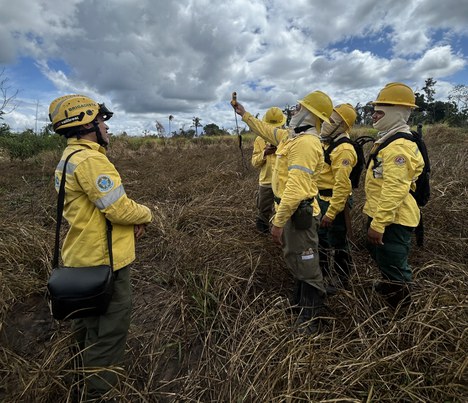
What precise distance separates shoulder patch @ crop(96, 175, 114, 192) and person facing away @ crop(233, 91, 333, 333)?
1.18 metres

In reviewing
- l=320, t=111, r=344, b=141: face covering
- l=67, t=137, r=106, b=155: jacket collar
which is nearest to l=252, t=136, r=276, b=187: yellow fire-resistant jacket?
l=320, t=111, r=344, b=141: face covering

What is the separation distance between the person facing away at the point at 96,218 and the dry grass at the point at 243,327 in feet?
0.65

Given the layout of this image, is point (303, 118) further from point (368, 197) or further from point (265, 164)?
point (265, 164)

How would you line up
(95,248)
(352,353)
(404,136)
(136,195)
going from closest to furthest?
(95,248), (352,353), (404,136), (136,195)

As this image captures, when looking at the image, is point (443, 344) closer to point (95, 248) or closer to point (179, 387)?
point (179, 387)

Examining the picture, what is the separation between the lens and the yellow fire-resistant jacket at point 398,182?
2.01 meters

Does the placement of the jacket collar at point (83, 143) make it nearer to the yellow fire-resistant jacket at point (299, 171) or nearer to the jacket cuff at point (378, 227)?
the yellow fire-resistant jacket at point (299, 171)

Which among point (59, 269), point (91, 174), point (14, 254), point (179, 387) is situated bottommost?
point (179, 387)

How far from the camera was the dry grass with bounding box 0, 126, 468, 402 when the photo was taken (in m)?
1.56

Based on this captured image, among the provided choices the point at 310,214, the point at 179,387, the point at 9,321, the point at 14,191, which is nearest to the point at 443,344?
the point at 310,214

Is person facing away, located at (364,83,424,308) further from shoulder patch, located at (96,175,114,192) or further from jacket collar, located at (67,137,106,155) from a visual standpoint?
jacket collar, located at (67,137,106,155)

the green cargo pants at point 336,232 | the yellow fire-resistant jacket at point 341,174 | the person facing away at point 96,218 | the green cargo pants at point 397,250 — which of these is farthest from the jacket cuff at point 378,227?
the person facing away at point 96,218

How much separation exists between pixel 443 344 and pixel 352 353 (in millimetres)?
542

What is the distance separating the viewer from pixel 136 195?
603 cm
